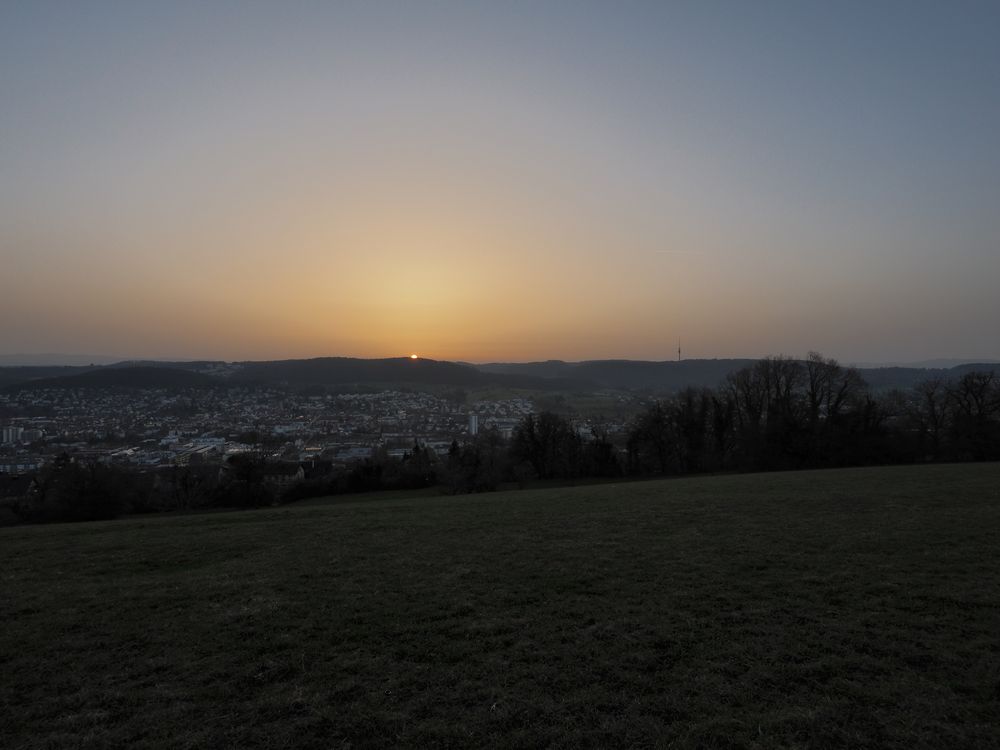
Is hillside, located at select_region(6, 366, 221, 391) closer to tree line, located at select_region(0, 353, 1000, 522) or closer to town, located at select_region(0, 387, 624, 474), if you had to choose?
town, located at select_region(0, 387, 624, 474)

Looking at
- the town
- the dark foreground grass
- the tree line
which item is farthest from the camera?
the town

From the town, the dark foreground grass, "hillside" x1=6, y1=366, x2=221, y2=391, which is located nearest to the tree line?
the town

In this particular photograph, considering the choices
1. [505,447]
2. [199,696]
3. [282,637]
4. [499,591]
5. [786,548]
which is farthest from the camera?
[505,447]

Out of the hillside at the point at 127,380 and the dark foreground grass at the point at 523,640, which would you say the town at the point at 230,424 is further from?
the dark foreground grass at the point at 523,640

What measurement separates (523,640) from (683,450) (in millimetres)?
47163

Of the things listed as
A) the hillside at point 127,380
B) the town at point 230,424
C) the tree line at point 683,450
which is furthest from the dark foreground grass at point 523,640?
the hillside at point 127,380

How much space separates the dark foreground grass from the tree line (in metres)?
32.5

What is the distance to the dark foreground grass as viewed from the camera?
4.61 metres

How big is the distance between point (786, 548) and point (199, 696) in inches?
407

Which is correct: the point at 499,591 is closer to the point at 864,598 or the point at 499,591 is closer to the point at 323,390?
the point at 864,598

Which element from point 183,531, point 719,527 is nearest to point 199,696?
point 719,527

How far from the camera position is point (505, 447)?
2249 inches

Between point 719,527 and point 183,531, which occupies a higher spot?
point 719,527

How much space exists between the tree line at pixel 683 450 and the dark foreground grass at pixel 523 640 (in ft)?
106
